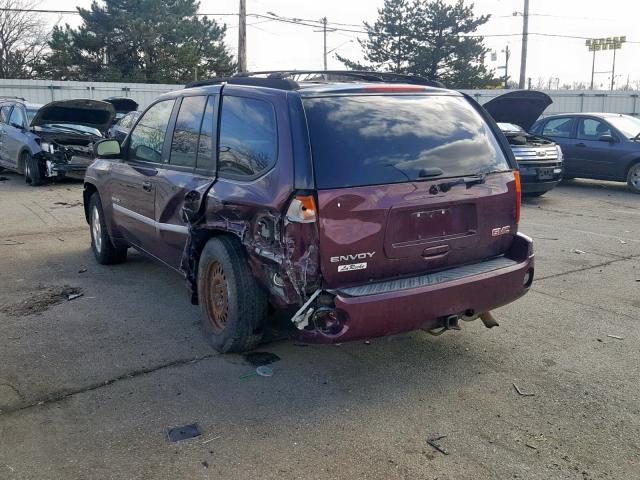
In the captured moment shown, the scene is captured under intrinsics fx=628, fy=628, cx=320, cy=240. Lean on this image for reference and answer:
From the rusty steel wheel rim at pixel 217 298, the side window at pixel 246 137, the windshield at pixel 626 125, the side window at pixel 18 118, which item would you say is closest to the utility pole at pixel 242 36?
the side window at pixel 18 118

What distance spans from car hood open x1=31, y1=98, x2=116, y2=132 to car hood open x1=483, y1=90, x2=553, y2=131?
27.2 ft

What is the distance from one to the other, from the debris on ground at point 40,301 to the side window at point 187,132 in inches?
70.3

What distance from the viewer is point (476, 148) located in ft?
14.0

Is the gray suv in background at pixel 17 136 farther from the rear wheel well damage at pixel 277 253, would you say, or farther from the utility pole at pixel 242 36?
the utility pole at pixel 242 36

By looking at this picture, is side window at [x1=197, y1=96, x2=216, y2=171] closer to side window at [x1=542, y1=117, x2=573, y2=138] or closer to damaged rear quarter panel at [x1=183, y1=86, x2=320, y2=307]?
damaged rear quarter panel at [x1=183, y1=86, x2=320, y2=307]

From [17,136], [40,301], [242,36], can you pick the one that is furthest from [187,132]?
[242,36]

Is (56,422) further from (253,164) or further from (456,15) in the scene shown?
(456,15)

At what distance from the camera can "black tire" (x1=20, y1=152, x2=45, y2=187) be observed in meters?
13.3

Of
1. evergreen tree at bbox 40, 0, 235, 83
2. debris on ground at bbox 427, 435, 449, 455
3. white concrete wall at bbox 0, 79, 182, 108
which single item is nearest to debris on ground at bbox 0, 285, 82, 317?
debris on ground at bbox 427, 435, 449, 455

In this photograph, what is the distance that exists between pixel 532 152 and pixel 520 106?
1867 millimetres

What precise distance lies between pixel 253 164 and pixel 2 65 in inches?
1831

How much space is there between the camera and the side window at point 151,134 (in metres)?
5.36

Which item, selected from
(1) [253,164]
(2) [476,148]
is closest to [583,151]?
(2) [476,148]

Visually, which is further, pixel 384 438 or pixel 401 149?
pixel 401 149
